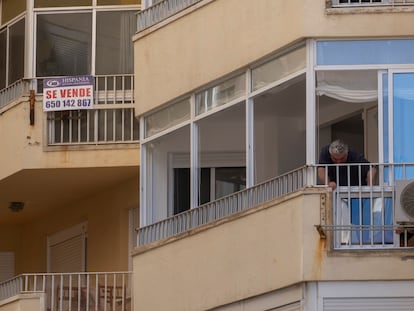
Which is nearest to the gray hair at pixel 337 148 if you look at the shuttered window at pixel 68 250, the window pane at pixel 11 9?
the window pane at pixel 11 9

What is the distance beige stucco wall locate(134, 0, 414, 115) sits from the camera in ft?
75.6

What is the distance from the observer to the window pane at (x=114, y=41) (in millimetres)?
29281

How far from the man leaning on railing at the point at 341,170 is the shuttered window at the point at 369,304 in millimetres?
1327

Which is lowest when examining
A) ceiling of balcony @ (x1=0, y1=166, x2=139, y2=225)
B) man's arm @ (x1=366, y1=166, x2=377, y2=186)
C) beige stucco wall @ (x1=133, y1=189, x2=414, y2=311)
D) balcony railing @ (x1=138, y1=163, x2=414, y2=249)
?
beige stucco wall @ (x1=133, y1=189, x2=414, y2=311)

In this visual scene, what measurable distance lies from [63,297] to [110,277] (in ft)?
2.34

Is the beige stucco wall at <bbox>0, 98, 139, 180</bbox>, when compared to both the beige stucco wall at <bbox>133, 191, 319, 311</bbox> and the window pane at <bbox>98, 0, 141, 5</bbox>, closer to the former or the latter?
the window pane at <bbox>98, 0, 141, 5</bbox>

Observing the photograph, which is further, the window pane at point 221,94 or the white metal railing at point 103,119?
the white metal railing at point 103,119

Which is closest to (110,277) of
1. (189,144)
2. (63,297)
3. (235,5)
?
(63,297)

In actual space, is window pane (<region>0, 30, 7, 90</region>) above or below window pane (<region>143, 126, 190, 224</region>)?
above

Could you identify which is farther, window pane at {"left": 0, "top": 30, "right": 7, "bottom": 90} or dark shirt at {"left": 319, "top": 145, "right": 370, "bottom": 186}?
window pane at {"left": 0, "top": 30, "right": 7, "bottom": 90}

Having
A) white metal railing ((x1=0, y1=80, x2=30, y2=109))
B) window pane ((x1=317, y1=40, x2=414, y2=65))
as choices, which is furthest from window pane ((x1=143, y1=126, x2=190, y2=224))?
white metal railing ((x1=0, y1=80, x2=30, y2=109))

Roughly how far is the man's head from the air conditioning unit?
2.89 feet

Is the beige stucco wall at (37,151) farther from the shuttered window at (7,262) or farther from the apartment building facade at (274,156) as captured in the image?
the shuttered window at (7,262)

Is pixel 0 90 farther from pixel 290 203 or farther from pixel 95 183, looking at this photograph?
pixel 290 203
